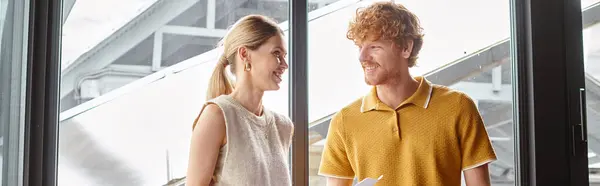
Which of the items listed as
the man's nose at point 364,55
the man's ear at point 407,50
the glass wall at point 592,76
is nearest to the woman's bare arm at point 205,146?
the man's nose at point 364,55

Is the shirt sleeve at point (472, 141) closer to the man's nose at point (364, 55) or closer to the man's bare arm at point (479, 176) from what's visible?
the man's bare arm at point (479, 176)

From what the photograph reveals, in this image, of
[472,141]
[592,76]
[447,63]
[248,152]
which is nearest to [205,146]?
[248,152]

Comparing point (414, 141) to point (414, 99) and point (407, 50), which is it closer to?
point (414, 99)

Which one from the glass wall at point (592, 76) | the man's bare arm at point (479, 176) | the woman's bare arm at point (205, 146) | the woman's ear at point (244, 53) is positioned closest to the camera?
the woman's bare arm at point (205, 146)

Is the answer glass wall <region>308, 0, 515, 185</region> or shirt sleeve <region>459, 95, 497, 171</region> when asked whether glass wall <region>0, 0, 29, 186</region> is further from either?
shirt sleeve <region>459, 95, 497, 171</region>

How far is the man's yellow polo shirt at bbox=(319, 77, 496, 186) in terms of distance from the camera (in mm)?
2201

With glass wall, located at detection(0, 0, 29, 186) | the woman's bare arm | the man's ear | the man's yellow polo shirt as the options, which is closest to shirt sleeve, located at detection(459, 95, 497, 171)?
the man's yellow polo shirt

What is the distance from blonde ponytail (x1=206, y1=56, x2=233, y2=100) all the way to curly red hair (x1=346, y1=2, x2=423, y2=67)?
485mm

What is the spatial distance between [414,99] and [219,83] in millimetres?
630

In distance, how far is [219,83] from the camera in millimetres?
2031

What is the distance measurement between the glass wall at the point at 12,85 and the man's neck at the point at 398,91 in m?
1.13

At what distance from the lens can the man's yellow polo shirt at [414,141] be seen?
2201mm

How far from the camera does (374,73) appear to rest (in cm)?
223

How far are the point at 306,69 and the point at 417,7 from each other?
1.57 feet
